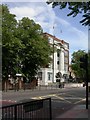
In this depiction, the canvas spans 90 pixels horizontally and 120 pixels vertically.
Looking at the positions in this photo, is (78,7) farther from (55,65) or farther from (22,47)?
(55,65)

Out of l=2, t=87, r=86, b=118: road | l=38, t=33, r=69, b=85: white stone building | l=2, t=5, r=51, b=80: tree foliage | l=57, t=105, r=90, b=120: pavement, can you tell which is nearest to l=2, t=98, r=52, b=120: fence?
l=57, t=105, r=90, b=120: pavement

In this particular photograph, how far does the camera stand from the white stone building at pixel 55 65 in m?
91.0

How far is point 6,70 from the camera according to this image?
53.7 meters

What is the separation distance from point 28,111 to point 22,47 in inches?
1651

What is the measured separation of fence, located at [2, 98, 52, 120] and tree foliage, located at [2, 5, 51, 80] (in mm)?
36711

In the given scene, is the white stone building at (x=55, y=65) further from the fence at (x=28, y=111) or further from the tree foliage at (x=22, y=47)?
the fence at (x=28, y=111)

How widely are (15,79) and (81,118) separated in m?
41.1

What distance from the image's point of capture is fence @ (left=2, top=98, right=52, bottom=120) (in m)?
9.87

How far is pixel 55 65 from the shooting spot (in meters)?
100

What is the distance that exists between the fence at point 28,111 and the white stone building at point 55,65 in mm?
71486

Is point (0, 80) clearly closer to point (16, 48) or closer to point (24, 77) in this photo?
point (16, 48)

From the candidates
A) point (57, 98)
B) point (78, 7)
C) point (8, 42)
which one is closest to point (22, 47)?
point (8, 42)

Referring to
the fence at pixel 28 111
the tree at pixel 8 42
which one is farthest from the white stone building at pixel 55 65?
the fence at pixel 28 111

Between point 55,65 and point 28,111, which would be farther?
point 55,65
